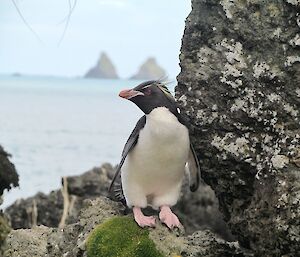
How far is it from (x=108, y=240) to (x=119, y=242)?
0.06m

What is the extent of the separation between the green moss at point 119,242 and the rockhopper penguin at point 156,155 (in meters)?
0.08

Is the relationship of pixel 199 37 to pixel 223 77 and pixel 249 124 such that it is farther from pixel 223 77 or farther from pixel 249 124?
pixel 249 124

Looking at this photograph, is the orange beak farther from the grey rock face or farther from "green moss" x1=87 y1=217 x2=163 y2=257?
the grey rock face

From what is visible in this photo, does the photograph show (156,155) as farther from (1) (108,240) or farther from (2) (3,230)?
(2) (3,230)

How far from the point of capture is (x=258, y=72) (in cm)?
338

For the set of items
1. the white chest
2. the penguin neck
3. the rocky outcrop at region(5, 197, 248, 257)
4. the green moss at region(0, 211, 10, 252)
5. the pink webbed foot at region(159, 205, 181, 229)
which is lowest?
the rocky outcrop at region(5, 197, 248, 257)

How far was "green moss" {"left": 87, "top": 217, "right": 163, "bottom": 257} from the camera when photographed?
3.36 metres

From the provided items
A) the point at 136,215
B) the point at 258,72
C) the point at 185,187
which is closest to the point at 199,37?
the point at 258,72

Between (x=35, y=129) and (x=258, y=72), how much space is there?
649 inches

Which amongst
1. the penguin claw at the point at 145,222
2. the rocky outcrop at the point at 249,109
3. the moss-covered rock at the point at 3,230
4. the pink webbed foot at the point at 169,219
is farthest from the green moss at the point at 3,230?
the rocky outcrop at the point at 249,109

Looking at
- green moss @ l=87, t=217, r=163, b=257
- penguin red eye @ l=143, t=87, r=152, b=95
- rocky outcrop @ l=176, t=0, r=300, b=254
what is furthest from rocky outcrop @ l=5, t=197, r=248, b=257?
penguin red eye @ l=143, t=87, r=152, b=95

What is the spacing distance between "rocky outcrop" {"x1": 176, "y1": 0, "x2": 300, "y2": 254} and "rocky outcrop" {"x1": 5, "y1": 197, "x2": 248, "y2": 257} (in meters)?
0.22

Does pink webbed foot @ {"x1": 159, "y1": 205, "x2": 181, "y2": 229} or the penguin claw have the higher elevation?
the penguin claw

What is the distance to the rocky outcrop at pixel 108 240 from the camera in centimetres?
339
